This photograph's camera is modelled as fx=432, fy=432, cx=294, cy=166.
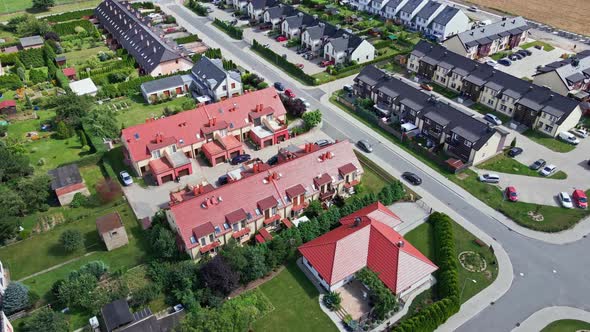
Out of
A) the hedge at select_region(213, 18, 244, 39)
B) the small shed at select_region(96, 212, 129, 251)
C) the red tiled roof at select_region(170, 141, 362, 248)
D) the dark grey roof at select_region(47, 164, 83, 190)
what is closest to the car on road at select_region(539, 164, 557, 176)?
the red tiled roof at select_region(170, 141, 362, 248)

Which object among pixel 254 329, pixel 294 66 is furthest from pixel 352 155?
pixel 294 66

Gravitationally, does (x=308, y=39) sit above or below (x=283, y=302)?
above

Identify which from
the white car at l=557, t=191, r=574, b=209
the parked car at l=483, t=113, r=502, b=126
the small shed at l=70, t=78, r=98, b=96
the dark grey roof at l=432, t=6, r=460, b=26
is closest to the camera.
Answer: the white car at l=557, t=191, r=574, b=209

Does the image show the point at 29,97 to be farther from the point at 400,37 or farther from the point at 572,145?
the point at 572,145

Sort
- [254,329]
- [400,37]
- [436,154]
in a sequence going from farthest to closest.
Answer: [400,37] → [436,154] → [254,329]

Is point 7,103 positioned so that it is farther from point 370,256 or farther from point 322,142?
point 370,256

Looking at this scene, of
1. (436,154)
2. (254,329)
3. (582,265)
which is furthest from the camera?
(436,154)

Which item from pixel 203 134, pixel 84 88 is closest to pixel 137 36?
pixel 84 88

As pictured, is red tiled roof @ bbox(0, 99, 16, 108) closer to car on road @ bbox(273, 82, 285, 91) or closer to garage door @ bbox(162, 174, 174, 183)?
garage door @ bbox(162, 174, 174, 183)
